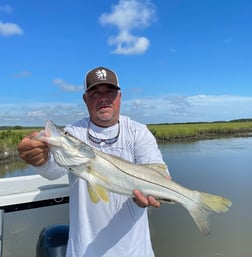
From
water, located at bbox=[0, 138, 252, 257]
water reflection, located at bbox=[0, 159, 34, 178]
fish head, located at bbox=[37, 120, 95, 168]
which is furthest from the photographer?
water reflection, located at bbox=[0, 159, 34, 178]

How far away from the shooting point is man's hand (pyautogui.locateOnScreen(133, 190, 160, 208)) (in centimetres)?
235

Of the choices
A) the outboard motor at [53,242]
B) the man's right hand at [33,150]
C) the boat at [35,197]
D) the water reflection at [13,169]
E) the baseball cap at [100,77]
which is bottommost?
the water reflection at [13,169]

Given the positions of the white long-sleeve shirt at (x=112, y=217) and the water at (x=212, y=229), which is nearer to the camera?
the white long-sleeve shirt at (x=112, y=217)

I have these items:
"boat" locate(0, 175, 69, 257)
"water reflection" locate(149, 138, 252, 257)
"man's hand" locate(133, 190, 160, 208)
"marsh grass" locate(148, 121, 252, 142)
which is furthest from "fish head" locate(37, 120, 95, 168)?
"marsh grass" locate(148, 121, 252, 142)

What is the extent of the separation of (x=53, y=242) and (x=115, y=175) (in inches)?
56.2

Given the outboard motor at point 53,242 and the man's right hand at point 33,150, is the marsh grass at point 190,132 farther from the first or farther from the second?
the man's right hand at point 33,150

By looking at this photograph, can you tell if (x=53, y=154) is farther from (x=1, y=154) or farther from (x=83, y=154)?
(x=1, y=154)

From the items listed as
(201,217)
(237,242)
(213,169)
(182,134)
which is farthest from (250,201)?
(182,134)

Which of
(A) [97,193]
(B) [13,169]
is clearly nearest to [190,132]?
(B) [13,169]

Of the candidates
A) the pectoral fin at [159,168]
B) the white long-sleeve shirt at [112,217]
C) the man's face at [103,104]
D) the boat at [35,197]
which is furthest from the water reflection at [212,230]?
the man's face at [103,104]

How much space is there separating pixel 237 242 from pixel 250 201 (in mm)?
3580

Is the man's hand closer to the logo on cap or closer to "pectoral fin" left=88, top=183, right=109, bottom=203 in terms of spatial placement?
"pectoral fin" left=88, top=183, right=109, bottom=203

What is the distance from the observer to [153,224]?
9.59 m

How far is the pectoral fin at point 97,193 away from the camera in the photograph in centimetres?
226
